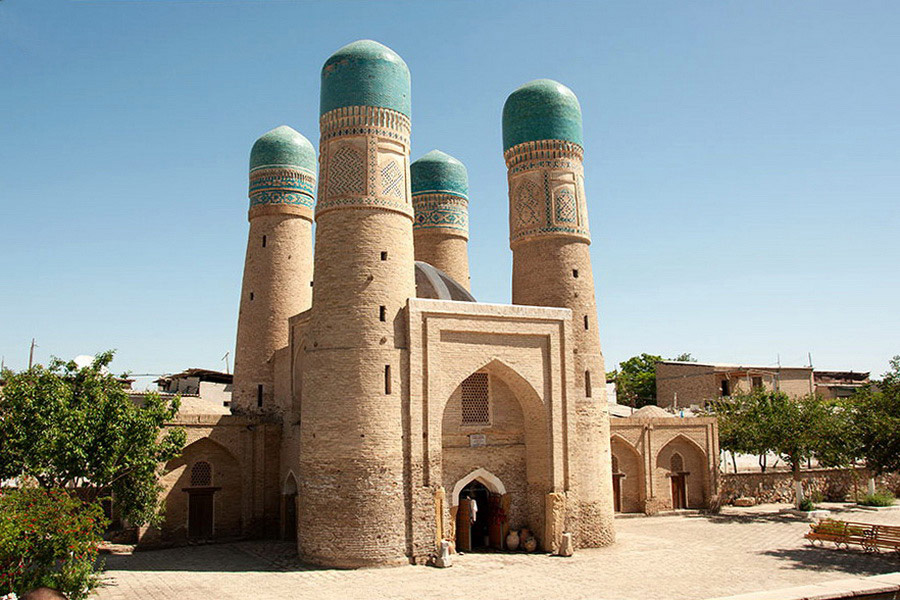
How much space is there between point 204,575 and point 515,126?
13914mm

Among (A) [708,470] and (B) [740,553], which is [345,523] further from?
(A) [708,470]

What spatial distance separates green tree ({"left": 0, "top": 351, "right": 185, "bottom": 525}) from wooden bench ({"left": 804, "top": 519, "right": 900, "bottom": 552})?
15.3 metres

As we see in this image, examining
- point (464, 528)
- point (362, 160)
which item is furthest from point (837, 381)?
point (362, 160)

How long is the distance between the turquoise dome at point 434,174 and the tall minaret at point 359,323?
789 centimetres

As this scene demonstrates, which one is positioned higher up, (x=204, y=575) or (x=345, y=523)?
(x=345, y=523)

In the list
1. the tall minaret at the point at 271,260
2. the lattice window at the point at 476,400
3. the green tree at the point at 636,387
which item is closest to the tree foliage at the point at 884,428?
the lattice window at the point at 476,400

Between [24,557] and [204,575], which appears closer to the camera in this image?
[24,557]

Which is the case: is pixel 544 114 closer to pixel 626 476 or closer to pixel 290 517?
pixel 626 476

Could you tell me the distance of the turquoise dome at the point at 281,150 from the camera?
22.8 m

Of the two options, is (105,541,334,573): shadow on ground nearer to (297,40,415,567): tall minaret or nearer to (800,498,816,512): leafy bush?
(297,40,415,567): tall minaret

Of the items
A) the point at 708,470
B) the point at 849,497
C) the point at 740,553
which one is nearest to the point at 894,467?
the point at 740,553

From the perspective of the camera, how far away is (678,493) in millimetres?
25016

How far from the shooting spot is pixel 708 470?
82.6 ft

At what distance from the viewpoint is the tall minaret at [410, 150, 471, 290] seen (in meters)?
26.1
